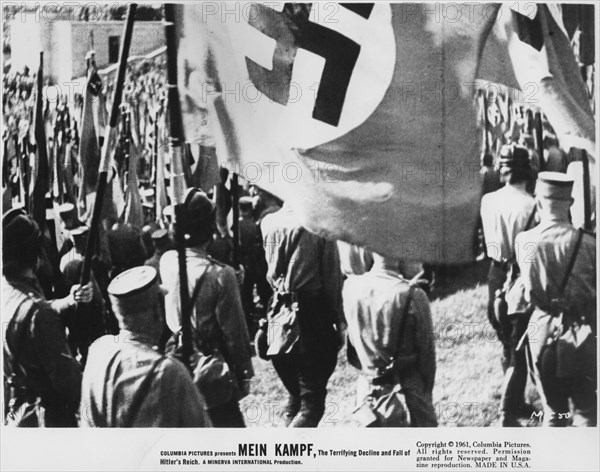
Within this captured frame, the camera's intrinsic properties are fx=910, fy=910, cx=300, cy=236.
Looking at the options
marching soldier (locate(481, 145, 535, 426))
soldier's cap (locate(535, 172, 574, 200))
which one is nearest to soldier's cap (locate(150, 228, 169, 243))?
marching soldier (locate(481, 145, 535, 426))

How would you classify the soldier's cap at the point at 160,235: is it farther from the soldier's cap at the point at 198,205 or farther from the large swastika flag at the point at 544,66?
the large swastika flag at the point at 544,66

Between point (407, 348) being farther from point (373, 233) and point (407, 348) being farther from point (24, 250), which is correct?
point (24, 250)

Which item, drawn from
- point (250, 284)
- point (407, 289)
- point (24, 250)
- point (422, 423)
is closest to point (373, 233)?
point (407, 289)

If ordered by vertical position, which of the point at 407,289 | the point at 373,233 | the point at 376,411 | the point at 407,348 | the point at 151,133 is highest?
the point at 151,133

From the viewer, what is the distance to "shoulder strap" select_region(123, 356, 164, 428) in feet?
11.6

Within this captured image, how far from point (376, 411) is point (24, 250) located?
5.05ft

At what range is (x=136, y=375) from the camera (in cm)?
353

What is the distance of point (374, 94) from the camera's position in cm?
362

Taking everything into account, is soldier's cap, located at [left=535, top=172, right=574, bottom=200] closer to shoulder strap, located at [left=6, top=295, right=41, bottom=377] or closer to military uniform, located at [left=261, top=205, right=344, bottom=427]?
military uniform, located at [left=261, top=205, right=344, bottom=427]

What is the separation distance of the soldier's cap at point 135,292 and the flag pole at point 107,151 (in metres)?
0.13

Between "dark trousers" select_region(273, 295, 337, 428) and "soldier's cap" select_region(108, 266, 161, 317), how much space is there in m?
0.55

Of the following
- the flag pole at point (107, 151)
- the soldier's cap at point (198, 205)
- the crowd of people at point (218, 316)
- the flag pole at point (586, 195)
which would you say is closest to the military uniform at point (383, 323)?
the crowd of people at point (218, 316)

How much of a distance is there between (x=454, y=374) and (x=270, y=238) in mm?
916

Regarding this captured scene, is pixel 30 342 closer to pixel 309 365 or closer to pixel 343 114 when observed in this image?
pixel 309 365
